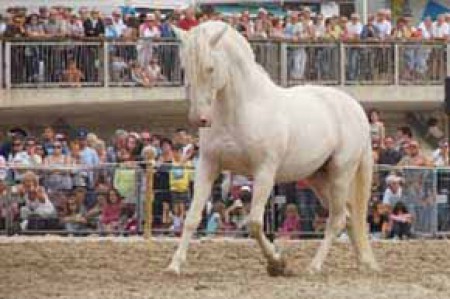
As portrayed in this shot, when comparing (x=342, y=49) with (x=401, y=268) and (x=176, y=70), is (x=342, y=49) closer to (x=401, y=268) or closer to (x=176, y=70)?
(x=176, y=70)

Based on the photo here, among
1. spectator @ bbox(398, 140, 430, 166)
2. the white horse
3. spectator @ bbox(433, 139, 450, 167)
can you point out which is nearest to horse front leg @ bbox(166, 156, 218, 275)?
the white horse

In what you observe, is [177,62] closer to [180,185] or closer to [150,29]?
[150,29]

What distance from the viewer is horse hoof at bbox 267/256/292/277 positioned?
13648 millimetres

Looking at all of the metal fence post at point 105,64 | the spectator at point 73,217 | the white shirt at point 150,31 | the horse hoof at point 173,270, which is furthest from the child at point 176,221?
the white shirt at point 150,31

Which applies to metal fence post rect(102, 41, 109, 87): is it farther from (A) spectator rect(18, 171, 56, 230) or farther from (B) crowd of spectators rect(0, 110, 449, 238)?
(A) spectator rect(18, 171, 56, 230)

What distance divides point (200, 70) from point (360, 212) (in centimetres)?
305

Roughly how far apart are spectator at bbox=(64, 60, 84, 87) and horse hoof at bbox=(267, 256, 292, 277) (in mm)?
12701

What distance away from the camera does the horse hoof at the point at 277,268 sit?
1365cm

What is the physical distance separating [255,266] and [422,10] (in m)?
20.4

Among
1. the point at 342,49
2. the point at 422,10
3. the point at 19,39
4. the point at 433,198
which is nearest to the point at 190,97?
the point at 433,198

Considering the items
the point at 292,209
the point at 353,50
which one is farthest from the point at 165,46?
the point at 292,209

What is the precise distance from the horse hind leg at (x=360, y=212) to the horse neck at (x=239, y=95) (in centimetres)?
187

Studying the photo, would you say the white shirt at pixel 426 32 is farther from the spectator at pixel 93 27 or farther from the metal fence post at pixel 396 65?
the spectator at pixel 93 27

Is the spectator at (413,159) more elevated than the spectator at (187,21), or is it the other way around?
the spectator at (187,21)
